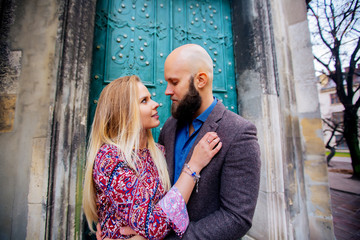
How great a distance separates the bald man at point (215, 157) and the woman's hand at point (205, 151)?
0.05 metres

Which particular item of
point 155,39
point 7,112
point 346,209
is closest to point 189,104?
point 155,39

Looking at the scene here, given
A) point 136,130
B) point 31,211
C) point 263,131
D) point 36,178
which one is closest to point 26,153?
point 36,178

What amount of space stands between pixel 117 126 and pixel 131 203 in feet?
1.90

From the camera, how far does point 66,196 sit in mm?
1671

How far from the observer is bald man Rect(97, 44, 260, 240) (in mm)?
1044

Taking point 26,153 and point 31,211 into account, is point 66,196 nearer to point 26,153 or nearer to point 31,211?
point 31,211

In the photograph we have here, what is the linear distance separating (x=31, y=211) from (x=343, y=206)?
7958mm

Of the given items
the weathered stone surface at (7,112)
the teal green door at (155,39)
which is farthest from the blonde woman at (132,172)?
the weathered stone surface at (7,112)

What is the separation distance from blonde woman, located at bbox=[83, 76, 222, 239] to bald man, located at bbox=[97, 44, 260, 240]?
0.29ft

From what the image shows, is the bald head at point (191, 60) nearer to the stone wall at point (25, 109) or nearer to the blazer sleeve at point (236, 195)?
the blazer sleeve at point (236, 195)

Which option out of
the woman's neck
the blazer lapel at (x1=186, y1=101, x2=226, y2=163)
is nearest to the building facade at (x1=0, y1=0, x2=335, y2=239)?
the woman's neck

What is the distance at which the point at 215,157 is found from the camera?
3.82ft

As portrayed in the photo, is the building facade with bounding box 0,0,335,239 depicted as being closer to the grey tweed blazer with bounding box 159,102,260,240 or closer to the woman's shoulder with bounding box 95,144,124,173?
the woman's shoulder with bounding box 95,144,124,173

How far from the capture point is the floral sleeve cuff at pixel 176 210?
978mm
